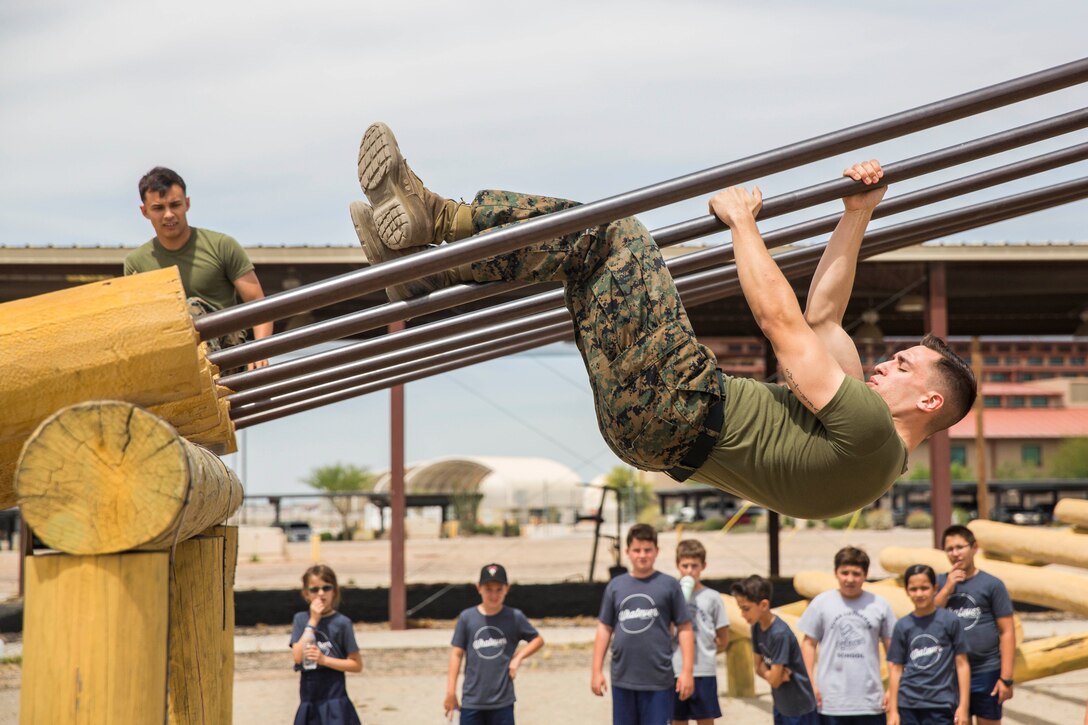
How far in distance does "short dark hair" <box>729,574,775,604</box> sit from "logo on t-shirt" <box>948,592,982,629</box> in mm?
1326

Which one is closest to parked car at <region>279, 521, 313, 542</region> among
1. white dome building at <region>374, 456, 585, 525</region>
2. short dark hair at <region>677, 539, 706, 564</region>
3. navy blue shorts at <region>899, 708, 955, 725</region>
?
white dome building at <region>374, 456, 585, 525</region>

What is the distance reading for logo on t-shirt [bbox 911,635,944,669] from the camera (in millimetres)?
6898

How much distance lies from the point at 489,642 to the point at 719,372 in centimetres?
438

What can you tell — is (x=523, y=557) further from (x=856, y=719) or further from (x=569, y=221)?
(x=569, y=221)

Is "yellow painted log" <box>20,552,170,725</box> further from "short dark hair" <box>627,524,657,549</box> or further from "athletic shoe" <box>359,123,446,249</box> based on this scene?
"short dark hair" <box>627,524,657,549</box>

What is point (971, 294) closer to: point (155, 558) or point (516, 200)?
point (516, 200)

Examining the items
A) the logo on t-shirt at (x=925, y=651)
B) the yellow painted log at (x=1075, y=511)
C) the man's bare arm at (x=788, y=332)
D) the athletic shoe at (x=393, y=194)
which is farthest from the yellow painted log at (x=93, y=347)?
the yellow painted log at (x=1075, y=511)

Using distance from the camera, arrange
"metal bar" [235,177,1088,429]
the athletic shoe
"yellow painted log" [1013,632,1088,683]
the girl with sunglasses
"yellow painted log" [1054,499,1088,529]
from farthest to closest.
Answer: "yellow painted log" [1054,499,1088,529]
"yellow painted log" [1013,632,1088,683]
the girl with sunglasses
"metal bar" [235,177,1088,429]
the athletic shoe

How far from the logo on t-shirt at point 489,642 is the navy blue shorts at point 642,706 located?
16.5 inches

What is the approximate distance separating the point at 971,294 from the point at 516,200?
563 inches

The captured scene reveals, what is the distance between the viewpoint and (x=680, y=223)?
3162mm

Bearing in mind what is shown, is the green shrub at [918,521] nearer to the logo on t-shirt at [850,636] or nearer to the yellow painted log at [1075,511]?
the yellow painted log at [1075,511]

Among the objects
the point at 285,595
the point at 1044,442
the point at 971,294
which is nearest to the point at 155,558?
the point at 971,294

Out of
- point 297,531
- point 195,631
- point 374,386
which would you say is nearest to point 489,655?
point 374,386
